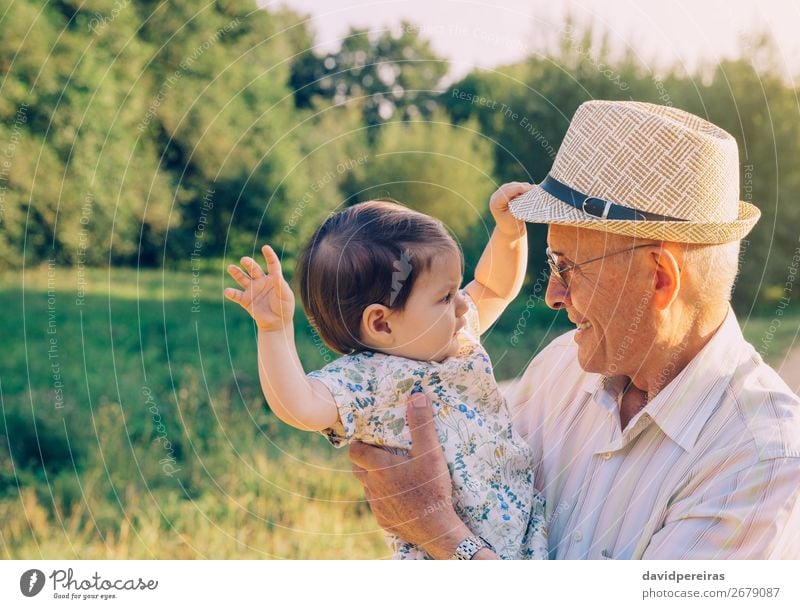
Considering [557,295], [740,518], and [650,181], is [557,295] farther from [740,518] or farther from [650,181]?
[740,518]

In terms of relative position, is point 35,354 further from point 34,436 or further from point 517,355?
point 517,355

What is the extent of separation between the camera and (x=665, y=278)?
7.38 feet

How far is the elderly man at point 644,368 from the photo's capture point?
6.91ft

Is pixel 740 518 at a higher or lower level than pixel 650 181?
lower

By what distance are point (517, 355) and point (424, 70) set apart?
3.19 meters

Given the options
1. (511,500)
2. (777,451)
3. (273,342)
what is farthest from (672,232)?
(273,342)

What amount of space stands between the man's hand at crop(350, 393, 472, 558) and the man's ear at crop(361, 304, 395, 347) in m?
0.16

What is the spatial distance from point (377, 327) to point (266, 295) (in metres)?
0.36

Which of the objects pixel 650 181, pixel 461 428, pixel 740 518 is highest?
pixel 650 181

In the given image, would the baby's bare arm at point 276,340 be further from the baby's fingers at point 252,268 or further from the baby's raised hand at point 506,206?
the baby's raised hand at point 506,206

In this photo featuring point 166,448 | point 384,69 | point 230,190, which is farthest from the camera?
point 230,190

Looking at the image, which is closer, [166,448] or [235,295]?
[235,295]

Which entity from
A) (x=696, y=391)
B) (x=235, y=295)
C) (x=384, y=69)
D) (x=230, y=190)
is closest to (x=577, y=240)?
(x=696, y=391)

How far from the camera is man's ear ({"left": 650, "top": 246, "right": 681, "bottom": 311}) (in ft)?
7.28
